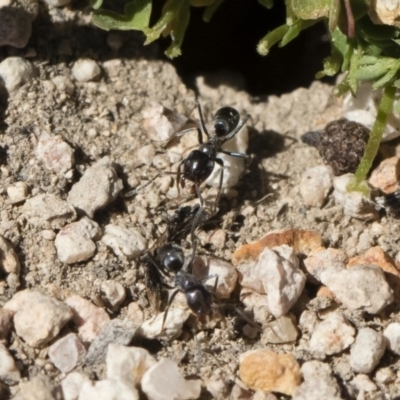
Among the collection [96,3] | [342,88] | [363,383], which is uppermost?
[96,3]

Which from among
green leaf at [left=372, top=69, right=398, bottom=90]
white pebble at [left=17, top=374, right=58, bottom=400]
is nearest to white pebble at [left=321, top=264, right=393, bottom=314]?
green leaf at [left=372, top=69, right=398, bottom=90]

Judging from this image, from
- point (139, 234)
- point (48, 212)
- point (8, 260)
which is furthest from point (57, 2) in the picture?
point (8, 260)

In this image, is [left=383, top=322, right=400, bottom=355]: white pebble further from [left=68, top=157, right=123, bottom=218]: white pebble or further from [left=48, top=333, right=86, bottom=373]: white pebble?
[left=68, top=157, right=123, bottom=218]: white pebble

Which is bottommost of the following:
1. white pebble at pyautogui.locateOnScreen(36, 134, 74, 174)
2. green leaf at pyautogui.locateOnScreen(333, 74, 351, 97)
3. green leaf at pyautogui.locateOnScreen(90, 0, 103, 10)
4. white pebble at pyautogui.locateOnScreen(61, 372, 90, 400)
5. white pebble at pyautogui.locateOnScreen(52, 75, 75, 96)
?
white pebble at pyautogui.locateOnScreen(61, 372, 90, 400)

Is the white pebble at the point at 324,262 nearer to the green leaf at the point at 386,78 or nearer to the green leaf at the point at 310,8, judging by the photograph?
the green leaf at the point at 386,78

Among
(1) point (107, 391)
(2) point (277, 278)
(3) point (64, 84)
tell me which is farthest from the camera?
(3) point (64, 84)

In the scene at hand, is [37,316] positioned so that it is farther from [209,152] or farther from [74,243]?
[209,152]
